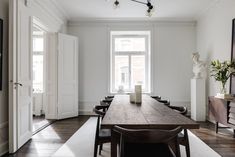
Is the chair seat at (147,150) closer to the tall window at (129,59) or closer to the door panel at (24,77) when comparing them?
the door panel at (24,77)

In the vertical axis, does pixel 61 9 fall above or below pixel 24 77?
above

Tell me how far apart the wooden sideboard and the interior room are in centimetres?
2

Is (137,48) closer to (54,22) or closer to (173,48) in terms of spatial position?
(173,48)

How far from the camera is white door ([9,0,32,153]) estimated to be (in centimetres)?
287

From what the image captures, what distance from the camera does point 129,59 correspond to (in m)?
6.39

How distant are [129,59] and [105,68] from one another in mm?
869

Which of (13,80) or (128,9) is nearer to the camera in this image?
(13,80)

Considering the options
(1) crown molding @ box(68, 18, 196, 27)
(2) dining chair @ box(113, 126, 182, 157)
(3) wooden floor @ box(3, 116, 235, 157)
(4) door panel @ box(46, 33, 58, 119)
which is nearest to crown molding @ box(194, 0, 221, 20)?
(1) crown molding @ box(68, 18, 196, 27)

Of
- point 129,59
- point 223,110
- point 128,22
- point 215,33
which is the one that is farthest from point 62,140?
point 215,33

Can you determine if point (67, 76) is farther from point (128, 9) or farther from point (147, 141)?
point (147, 141)

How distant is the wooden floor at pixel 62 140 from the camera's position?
2957mm

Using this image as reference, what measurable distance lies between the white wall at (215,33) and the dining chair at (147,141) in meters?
3.29

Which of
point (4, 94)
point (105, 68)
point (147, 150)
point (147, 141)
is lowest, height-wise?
point (147, 150)

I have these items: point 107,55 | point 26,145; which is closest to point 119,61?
point 107,55
